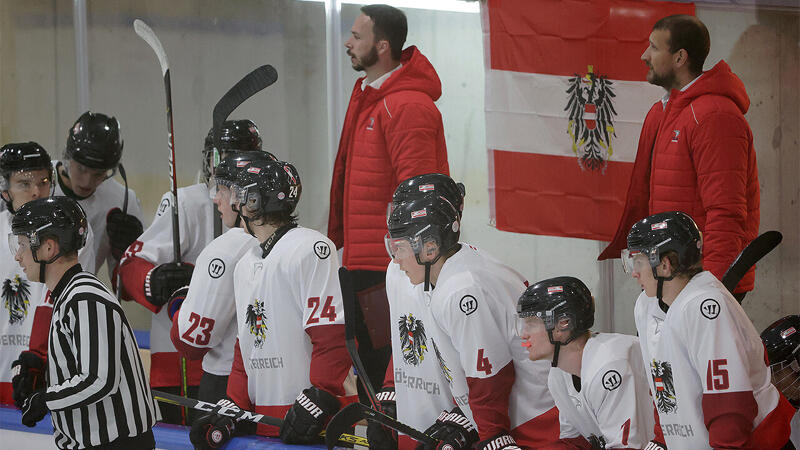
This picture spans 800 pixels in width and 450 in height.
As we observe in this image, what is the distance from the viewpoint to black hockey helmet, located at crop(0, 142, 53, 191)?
4.15m

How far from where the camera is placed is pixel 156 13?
588cm

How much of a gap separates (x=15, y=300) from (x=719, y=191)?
2.75 meters

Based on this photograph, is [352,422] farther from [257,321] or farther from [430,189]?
[430,189]

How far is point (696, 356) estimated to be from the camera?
8.35 ft

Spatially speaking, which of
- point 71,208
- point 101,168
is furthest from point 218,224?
point 71,208

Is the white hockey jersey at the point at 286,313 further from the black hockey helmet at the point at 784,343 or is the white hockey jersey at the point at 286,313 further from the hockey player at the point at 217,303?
the black hockey helmet at the point at 784,343

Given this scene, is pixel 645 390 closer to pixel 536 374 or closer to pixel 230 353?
pixel 536 374

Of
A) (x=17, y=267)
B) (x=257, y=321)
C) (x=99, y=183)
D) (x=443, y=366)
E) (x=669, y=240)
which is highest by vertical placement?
(x=99, y=183)

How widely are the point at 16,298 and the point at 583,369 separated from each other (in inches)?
98.4

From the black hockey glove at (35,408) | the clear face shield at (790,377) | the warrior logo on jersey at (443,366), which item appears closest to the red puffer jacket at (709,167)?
the clear face shield at (790,377)

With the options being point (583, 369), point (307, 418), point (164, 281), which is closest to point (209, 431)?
point (307, 418)

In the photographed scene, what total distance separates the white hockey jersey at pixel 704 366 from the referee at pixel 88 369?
143 cm

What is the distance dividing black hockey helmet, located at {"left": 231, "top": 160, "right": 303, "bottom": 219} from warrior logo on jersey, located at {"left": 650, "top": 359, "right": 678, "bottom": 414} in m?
1.26

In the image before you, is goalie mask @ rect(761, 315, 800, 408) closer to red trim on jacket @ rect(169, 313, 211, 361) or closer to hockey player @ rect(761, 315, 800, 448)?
hockey player @ rect(761, 315, 800, 448)
